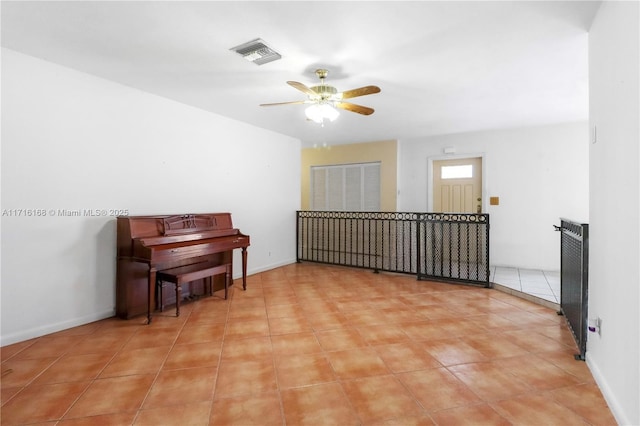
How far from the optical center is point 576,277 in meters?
2.45

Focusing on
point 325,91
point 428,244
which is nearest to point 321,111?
point 325,91

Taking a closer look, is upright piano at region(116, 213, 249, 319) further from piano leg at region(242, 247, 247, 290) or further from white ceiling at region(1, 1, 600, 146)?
white ceiling at region(1, 1, 600, 146)

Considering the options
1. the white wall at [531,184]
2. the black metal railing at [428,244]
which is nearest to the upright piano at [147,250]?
the black metal railing at [428,244]

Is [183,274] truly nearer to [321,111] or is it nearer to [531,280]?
[321,111]

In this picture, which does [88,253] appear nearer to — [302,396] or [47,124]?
[47,124]

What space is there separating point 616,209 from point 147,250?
136 inches

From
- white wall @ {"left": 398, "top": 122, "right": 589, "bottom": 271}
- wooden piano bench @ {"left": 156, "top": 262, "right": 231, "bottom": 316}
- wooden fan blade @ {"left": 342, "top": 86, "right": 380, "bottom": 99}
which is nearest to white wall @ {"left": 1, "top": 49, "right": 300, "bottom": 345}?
wooden piano bench @ {"left": 156, "top": 262, "right": 231, "bottom": 316}

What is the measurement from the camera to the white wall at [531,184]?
4.89 m

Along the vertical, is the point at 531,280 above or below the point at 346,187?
below

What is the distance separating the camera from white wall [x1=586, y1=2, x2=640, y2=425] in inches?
57.5

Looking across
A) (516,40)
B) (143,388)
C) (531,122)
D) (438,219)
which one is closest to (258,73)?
(516,40)

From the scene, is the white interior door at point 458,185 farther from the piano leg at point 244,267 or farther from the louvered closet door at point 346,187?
the piano leg at point 244,267

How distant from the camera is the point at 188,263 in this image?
3.72 m

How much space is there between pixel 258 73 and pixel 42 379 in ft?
9.40
